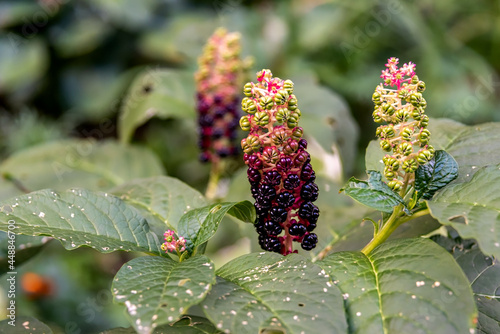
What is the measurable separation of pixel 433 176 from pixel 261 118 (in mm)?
283

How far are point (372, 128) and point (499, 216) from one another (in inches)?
83.6

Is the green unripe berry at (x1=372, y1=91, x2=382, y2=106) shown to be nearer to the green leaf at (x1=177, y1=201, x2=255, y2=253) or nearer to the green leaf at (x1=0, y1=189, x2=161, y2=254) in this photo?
the green leaf at (x1=177, y1=201, x2=255, y2=253)

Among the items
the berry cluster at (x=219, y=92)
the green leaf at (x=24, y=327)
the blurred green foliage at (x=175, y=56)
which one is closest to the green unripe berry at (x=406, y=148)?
the green leaf at (x=24, y=327)

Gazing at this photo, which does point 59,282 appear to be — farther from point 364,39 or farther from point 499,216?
point 364,39

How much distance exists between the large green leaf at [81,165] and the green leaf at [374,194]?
94cm

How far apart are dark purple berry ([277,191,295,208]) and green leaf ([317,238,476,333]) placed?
0.38 feet

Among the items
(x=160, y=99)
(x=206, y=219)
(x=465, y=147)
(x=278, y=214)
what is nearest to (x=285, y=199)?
(x=278, y=214)

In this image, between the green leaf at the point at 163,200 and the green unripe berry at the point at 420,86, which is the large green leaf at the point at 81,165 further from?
the green unripe berry at the point at 420,86

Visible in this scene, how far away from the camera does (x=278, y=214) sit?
0.80m

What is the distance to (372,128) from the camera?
8.92 ft

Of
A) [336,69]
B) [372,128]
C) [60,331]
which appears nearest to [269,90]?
[60,331]

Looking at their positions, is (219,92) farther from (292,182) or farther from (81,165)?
(292,182)

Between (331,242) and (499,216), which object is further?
(331,242)

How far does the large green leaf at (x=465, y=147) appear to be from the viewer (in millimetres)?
842
